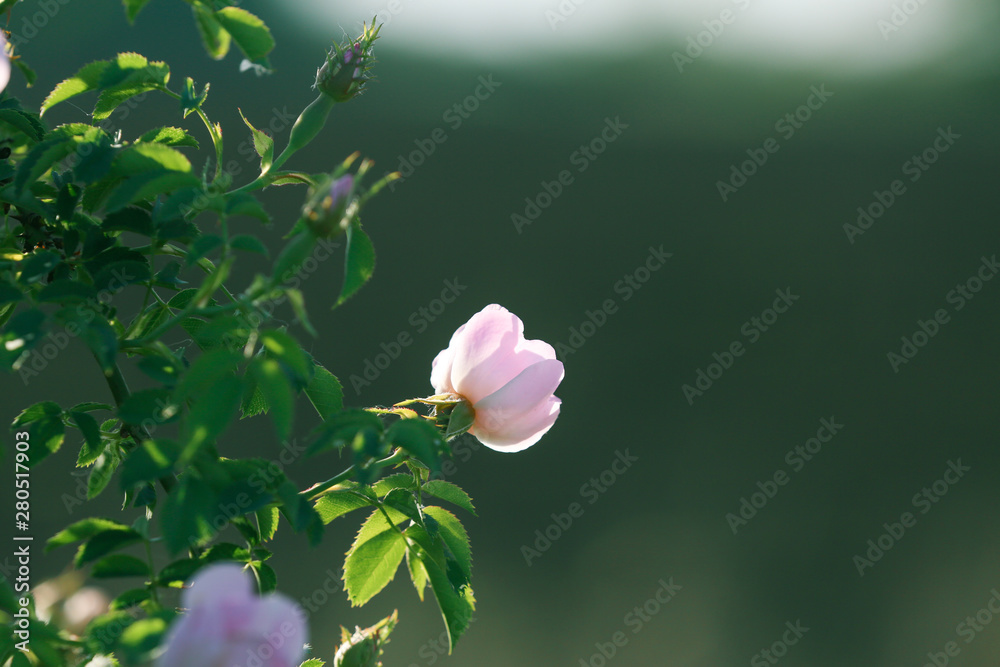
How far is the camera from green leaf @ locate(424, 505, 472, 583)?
0.51 meters

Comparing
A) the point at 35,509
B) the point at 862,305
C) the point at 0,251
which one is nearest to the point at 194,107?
the point at 0,251

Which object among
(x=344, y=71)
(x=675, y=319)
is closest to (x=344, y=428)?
(x=344, y=71)

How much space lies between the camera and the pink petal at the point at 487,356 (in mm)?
548

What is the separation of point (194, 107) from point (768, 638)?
8.14 ft

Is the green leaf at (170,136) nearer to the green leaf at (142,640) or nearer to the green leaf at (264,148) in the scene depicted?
the green leaf at (264,148)

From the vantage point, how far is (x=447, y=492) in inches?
21.2

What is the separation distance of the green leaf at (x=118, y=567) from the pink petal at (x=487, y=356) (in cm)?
24

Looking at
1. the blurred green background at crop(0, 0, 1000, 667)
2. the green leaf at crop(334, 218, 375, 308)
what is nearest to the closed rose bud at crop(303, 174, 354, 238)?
the green leaf at crop(334, 218, 375, 308)

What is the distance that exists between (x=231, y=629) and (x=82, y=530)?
10cm

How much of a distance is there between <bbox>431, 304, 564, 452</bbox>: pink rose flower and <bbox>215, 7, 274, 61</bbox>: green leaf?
0.21 meters

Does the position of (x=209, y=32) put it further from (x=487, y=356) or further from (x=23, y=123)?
(x=487, y=356)

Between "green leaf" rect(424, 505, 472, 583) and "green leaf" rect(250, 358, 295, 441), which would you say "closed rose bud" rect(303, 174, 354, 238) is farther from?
"green leaf" rect(424, 505, 472, 583)

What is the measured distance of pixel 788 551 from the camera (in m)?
2.63

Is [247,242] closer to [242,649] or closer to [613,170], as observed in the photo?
[242,649]
